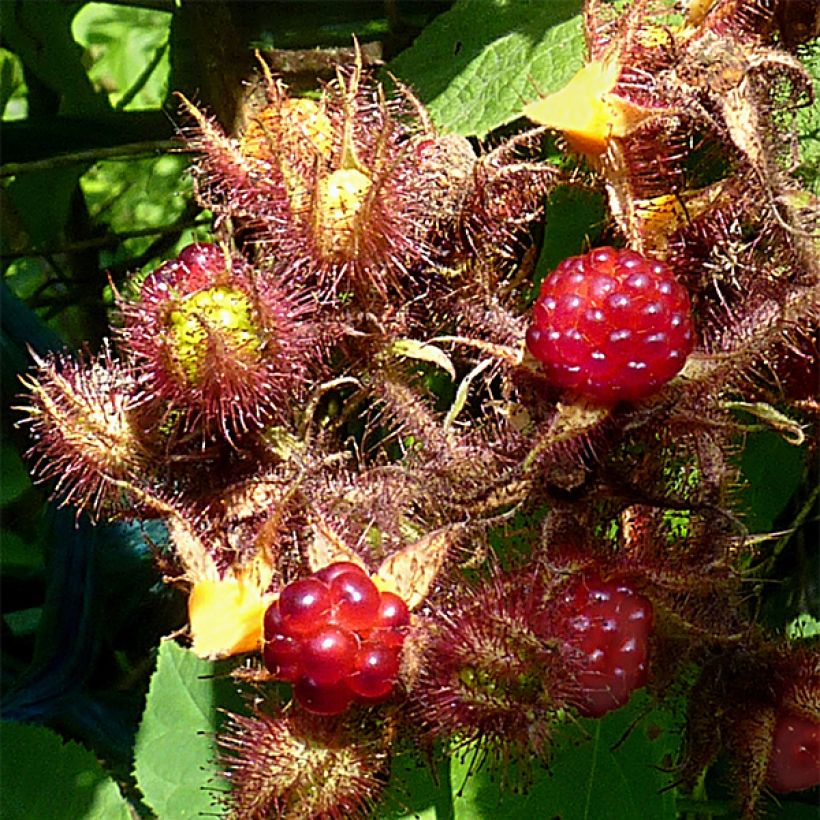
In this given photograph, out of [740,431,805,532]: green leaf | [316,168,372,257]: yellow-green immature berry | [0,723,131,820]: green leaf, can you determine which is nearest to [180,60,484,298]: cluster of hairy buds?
[316,168,372,257]: yellow-green immature berry

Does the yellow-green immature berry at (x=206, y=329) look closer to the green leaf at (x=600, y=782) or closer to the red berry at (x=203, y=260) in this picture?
the red berry at (x=203, y=260)

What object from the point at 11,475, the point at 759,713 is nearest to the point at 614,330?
the point at 759,713

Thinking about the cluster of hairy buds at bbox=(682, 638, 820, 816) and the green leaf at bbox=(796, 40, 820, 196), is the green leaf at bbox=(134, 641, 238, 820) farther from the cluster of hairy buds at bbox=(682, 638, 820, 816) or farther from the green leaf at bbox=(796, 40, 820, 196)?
the green leaf at bbox=(796, 40, 820, 196)

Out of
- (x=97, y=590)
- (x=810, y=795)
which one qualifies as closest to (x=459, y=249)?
(x=810, y=795)

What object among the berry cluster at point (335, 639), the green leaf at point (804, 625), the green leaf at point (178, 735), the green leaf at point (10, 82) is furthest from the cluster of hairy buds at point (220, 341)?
the green leaf at point (10, 82)

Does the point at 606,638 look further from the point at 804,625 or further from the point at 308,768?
the point at 804,625
